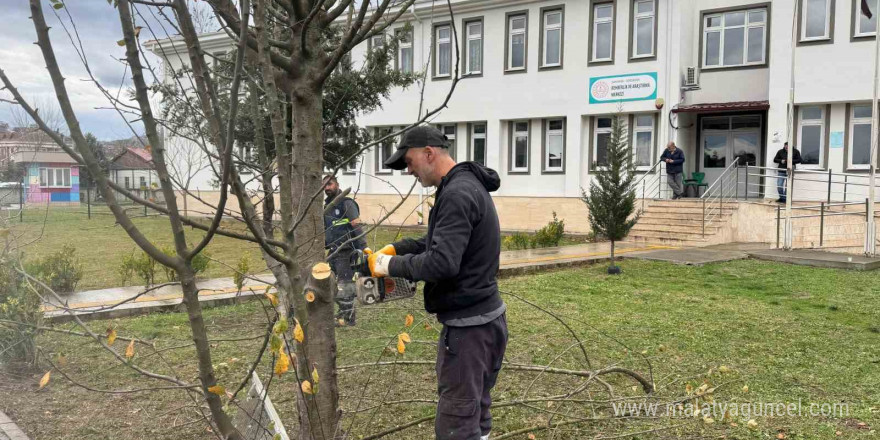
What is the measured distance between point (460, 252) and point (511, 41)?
73.8ft

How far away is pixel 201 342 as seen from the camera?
2.26 m

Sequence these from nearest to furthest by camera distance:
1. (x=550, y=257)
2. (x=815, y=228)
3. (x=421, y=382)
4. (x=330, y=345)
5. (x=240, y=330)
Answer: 1. (x=330, y=345)
2. (x=421, y=382)
3. (x=240, y=330)
4. (x=550, y=257)
5. (x=815, y=228)

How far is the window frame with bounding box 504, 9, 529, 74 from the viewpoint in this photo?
2389 centimetres

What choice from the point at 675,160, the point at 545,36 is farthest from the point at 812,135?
the point at 545,36

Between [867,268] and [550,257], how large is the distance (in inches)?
223

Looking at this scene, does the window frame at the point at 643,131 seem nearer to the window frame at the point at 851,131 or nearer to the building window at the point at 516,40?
the building window at the point at 516,40

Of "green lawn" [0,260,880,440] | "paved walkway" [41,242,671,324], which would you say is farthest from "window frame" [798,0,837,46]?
"green lawn" [0,260,880,440]

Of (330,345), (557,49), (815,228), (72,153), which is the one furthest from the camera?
(557,49)

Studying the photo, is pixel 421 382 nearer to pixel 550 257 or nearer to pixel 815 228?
pixel 550 257

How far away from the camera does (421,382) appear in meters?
5.34

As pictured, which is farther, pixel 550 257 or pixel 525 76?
pixel 525 76

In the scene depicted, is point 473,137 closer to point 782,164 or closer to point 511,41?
point 511,41

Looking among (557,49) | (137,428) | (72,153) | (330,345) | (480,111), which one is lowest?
(137,428)

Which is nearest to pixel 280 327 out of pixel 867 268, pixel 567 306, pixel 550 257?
pixel 567 306
